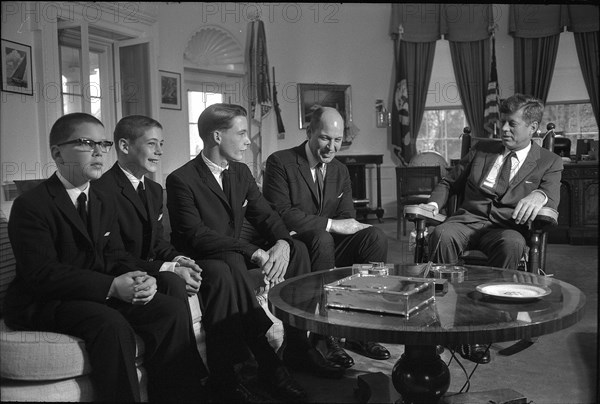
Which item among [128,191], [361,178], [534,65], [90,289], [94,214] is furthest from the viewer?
[534,65]

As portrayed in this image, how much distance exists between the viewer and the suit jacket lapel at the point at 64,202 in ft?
5.78

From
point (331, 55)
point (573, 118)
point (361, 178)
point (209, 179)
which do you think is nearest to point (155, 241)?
point (209, 179)

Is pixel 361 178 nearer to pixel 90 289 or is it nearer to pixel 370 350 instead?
pixel 370 350

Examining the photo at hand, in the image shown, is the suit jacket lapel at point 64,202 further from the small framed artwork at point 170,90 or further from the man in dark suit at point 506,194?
the man in dark suit at point 506,194

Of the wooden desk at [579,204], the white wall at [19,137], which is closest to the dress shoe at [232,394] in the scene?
the white wall at [19,137]

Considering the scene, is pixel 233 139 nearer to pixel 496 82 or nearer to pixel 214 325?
pixel 214 325

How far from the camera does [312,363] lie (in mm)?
2299

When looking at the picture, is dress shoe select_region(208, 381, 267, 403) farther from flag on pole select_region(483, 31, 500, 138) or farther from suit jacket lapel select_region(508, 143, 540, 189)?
flag on pole select_region(483, 31, 500, 138)

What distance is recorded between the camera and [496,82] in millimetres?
7652

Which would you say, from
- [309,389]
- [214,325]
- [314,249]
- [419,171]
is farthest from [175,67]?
[419,171]

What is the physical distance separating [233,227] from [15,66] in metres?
1.07

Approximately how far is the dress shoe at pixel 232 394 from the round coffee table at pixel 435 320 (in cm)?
38

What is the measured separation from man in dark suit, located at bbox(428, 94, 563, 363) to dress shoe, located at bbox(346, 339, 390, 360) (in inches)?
20.7

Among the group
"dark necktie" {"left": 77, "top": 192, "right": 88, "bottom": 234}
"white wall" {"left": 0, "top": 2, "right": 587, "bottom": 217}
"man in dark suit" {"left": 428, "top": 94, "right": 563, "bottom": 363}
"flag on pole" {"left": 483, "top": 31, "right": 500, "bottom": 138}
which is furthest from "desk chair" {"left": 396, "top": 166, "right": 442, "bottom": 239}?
"dark necktie" {"left": 77, "top": 192, "right": 88, "bottom": 234}
